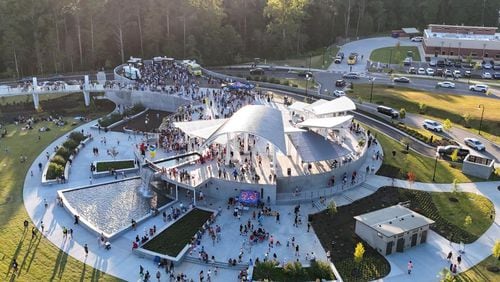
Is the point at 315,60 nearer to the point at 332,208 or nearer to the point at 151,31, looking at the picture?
the point at 151,31

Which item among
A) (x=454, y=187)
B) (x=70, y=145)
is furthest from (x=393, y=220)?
(x=70, y=145)

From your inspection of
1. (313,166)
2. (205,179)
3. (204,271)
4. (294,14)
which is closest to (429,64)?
(294,14)

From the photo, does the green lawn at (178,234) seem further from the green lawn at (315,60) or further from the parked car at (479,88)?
the green lawn at (315,60)

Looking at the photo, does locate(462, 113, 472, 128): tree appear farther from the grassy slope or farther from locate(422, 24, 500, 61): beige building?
locate(422, 24, 500, 61): beige building

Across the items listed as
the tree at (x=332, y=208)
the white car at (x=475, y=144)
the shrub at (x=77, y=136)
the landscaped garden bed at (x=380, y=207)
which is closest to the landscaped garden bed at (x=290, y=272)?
the landscaped garden bed at (x=380, y=207)

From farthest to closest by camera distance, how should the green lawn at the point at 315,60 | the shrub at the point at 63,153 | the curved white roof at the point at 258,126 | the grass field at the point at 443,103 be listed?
the green lawn at the point at 315,60 → the grass field at the point at 443,103 → the shrub at the point at 63,153 → the curved white roof at the point at 258,126

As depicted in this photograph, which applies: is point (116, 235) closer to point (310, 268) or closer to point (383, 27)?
point (310, 268)

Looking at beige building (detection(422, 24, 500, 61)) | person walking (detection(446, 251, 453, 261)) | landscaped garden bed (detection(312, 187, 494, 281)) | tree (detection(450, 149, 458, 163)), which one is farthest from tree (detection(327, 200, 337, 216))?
beige building (detection(422, 24, 500, 61))
